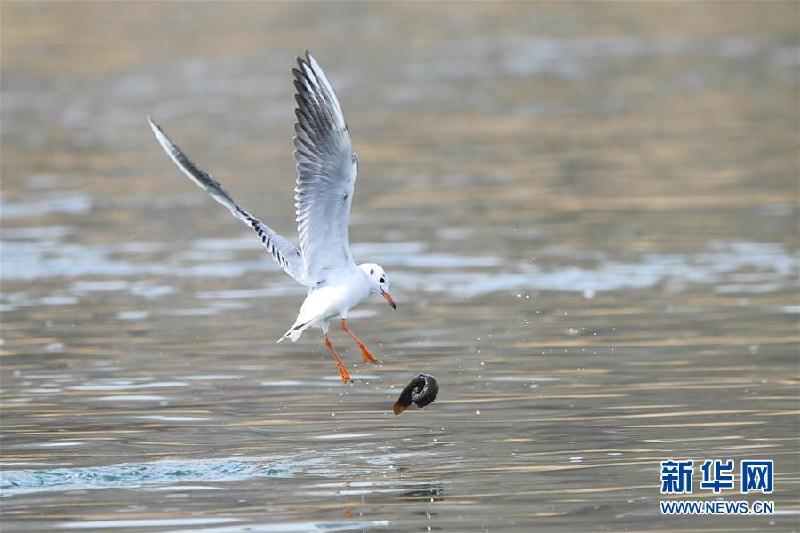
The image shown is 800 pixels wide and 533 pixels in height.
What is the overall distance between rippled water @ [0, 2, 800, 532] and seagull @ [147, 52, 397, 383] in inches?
35.7

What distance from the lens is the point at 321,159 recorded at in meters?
12.8

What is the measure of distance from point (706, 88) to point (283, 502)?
1040 inches

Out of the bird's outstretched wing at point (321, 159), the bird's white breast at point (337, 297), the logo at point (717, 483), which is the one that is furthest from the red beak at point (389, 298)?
the logo at point (717, 483)

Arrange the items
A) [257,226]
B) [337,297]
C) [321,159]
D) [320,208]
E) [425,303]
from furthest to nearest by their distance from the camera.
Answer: [425,303]
[257,226]
[337,297]
[320,208]
[321,159]

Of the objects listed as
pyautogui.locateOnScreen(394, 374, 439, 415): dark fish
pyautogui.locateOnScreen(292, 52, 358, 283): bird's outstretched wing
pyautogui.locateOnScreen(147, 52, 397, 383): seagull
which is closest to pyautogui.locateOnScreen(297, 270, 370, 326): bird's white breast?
pyautogui.locateOnScreen(147, 52, 397, 383): seagull

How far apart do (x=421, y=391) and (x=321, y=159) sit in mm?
1837

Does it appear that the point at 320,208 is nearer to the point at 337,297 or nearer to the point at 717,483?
the point at 337,297

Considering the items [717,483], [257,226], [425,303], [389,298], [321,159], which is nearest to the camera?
[717,483]

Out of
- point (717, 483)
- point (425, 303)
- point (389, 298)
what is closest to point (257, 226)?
point (389, 298)

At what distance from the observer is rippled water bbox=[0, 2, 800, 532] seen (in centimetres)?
1134

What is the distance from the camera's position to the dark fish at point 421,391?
1227 centimetres

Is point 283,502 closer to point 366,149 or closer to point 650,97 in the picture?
point 366,149

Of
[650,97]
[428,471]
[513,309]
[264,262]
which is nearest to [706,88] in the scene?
[650,97]

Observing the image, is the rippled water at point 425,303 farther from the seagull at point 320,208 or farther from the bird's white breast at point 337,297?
the seagull at point 320,208
